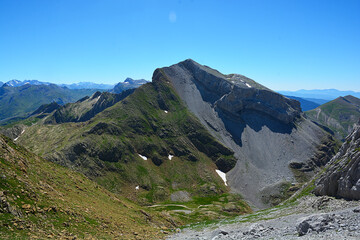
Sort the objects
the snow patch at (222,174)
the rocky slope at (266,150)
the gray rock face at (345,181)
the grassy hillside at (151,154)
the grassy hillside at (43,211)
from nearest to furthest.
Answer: the grassy hillside at (43,211) → the gray rock face at (345,181) → the grassy hillside at (151,154) → the rocky slope at (266,150) → the snow patch at (222,174)

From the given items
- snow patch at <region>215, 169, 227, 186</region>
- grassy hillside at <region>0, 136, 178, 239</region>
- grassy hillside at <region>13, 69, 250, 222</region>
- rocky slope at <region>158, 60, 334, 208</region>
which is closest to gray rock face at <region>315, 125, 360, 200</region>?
grassy hillside at <region>0, 136, 178, 239</region>

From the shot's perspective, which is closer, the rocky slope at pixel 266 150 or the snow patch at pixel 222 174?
the rocky slope at pixel 266 150

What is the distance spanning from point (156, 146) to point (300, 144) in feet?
375

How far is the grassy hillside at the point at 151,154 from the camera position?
125 m

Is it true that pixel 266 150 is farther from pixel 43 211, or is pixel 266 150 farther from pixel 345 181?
pixel 43 211

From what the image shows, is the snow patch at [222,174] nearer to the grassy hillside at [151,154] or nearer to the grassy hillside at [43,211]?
the grassy hillside at [151,154]

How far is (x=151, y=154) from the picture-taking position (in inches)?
6053

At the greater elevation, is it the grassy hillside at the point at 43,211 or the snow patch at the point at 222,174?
the grassy hillside at the point at 43,211

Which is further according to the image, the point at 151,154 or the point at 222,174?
the point at 222,174

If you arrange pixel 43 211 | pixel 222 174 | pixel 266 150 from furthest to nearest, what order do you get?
1. pixel 266 150
2. pixel 222 174
3. pixel 43 211

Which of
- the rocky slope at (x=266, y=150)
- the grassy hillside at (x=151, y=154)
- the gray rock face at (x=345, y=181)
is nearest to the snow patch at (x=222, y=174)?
the rocky slope at (x=266, y=150)

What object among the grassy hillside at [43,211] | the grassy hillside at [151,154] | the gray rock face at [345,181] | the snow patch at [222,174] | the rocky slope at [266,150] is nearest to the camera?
the grassy hillside at [43,211]

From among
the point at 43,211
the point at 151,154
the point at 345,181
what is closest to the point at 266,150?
the point at 151,154

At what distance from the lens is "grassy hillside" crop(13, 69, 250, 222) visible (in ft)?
409
